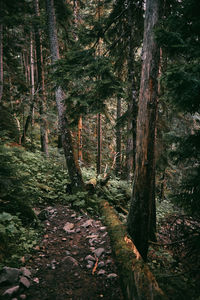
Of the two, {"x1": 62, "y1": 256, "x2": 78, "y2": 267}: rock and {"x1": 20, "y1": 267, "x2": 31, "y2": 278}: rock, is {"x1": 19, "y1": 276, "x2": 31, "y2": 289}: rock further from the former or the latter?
{"x1": 62, "y1": 256, "x2": 78, "y2": 267}: rock

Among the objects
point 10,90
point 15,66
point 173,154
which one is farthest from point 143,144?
point 10,90

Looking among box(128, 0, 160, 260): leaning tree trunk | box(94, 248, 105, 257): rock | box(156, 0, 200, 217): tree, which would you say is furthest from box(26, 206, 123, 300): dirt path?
box(156, 0, 200, 217): tree

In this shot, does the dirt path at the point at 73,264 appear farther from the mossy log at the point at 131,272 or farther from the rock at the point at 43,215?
the mossy log at the point at 131,272

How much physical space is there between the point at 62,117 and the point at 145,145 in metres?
4.36

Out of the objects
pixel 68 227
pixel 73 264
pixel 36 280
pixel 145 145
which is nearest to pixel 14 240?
pixel 36 280

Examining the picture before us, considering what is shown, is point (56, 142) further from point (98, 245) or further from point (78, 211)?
point (98, 245)

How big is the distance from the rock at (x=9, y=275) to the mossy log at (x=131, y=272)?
2.02 metres

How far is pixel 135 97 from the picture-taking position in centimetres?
723

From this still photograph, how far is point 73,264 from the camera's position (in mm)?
3973

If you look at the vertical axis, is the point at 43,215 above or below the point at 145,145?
below

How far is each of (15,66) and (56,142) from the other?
8855 mm

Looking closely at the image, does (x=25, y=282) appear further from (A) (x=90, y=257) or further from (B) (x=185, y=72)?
(B) (x=185, y=72)

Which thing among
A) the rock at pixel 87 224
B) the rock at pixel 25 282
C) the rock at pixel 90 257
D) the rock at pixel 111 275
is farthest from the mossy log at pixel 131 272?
the rock at pixel 25 282

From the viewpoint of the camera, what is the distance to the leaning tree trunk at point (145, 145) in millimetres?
4742
